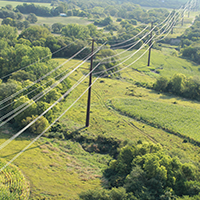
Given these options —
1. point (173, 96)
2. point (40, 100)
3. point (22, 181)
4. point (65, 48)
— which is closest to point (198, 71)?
point (173, 96)

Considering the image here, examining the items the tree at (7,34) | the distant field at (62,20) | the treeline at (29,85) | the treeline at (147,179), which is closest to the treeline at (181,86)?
the treeline at (29,85)

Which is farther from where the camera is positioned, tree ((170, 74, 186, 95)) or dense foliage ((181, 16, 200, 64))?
dense foliage ((181, 16, 200, 64))

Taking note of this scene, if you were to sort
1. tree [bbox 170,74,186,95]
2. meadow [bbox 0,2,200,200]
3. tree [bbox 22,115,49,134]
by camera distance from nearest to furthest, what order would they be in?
meadow [bbox 0,2,200,200] < tree [bbox 22,115,49,134] < tree [bbox 170,74,186,95]

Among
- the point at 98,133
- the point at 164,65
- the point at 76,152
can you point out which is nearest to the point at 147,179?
the point at 76,152

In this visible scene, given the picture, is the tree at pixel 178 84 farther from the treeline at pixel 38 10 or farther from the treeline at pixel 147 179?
the treeline at pixel 38 10

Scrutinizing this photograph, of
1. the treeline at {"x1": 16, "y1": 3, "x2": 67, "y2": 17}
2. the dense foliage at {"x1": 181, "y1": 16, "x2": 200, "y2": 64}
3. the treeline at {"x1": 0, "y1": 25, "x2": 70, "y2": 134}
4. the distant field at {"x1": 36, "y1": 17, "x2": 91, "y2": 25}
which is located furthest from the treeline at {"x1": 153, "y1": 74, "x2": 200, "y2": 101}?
the treeline at {"x1": 16, "y1": 3, "x2": 67, "y2": 17}

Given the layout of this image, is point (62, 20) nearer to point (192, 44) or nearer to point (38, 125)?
point (192, 44)

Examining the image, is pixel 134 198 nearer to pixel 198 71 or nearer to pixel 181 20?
pixel 198 71

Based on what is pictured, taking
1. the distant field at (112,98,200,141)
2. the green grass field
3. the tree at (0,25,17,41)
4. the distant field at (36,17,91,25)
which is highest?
the distant field at (36,17,91,25)

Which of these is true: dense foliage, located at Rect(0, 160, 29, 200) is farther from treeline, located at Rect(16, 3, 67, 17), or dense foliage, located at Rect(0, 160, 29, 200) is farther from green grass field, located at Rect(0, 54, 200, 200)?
treeline, located at Rect(16, 3, 67, 17)
